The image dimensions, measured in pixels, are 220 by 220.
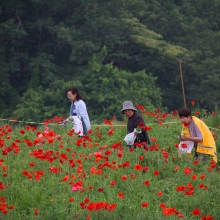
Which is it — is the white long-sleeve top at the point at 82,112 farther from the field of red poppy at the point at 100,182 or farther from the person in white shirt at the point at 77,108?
the field of red poppy at the point at 100,182

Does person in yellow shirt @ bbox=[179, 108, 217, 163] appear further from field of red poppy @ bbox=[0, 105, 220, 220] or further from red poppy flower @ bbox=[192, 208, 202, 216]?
red poppy flower @ bbox=[192, 208, 202, 216]

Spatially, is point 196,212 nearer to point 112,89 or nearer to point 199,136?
point 199,136

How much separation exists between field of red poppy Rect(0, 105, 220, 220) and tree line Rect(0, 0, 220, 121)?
63.4ft

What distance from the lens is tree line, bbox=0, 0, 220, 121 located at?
3061cm

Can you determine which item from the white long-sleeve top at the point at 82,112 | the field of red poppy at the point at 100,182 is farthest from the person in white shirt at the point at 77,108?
the field of red poppy at the point at 100,182

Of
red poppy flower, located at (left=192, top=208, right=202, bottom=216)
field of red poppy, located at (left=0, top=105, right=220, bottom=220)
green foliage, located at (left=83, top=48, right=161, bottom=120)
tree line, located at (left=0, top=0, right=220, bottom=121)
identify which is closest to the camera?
red poppy flower, located at (left=192, top=208, right=202, bottom=216)

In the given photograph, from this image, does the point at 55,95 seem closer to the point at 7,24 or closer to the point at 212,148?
the point at 7,24

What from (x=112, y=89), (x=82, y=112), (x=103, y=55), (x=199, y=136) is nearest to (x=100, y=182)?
(x=199, y=136)

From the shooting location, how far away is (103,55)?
3164cm

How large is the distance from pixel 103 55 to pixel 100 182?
23.1 metres

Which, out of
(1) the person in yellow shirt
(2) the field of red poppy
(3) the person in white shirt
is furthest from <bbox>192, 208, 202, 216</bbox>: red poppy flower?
(3) the person in white shirt

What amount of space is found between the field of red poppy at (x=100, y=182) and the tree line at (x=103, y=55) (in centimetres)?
1933

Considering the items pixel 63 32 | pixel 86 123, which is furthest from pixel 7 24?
pixel 86 123

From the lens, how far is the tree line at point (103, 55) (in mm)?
30609
